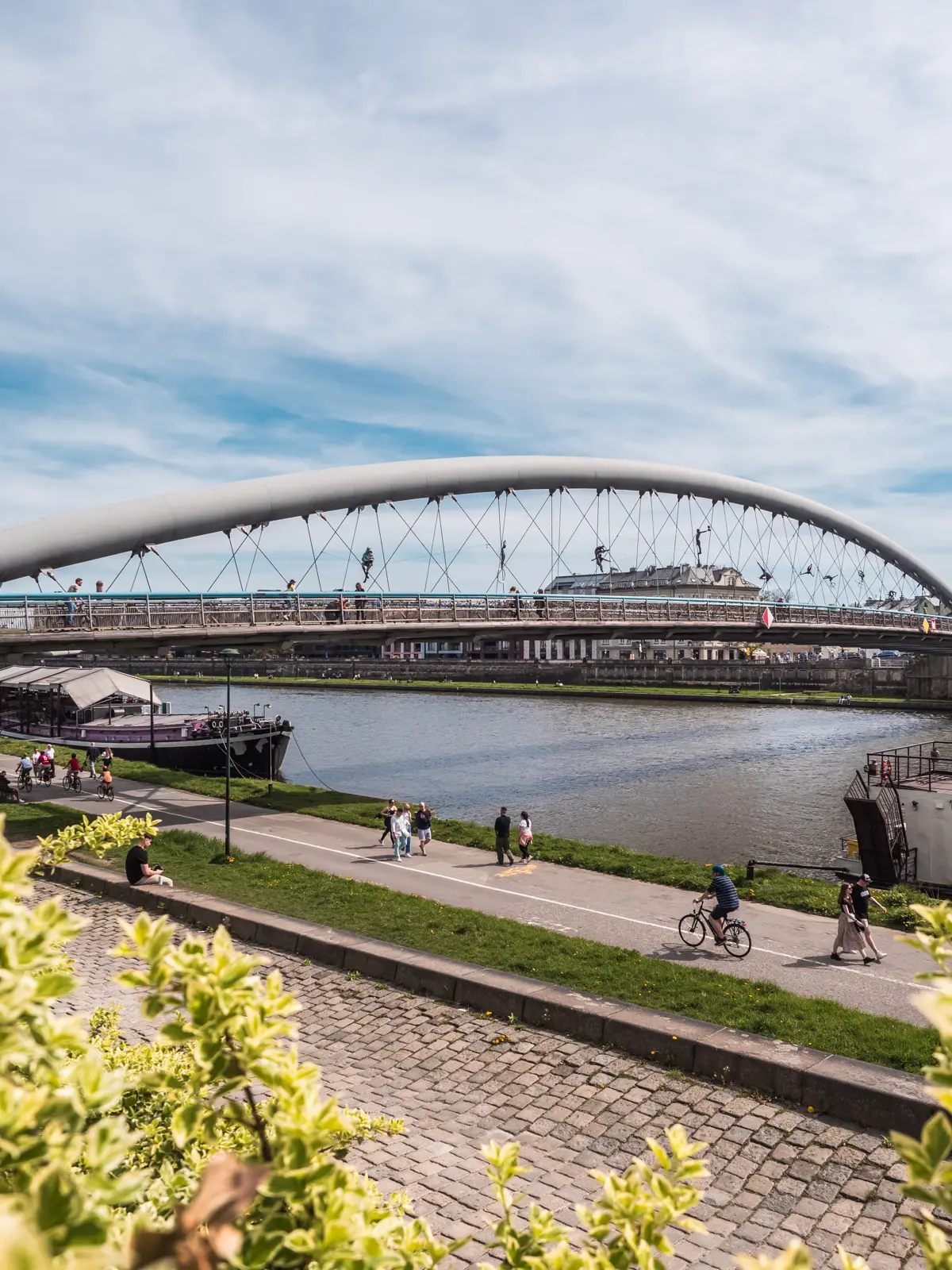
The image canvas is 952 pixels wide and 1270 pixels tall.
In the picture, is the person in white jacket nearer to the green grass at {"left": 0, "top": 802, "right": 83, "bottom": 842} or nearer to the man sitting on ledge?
the man sitting on ledge

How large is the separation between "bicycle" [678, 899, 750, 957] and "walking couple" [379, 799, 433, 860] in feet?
23.3

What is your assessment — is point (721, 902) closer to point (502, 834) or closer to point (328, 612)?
point (502, 834)

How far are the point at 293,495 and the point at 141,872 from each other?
66.0ft

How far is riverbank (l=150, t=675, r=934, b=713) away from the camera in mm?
73812

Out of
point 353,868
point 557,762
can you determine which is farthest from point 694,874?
point 557,762

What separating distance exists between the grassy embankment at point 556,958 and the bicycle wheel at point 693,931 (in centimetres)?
107

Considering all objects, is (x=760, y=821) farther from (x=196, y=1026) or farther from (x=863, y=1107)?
(x=196, y=1026)

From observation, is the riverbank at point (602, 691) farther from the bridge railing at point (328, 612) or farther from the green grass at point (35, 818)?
the green grass at point (35, 818)

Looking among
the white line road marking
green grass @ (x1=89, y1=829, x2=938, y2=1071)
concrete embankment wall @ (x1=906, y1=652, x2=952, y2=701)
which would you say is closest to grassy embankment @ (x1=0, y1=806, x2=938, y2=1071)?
green grass @ (x1=89, y1=829, x2=938, y2=1071)

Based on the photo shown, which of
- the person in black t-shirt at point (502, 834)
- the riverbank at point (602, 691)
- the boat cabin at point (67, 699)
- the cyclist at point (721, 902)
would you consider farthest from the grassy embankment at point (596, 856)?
the riverbank at point (602, 691)

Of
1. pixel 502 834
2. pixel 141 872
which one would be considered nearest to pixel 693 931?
pixel 502 834

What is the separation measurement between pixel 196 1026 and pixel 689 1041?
798 centimetres

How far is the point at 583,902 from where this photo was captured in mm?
15859

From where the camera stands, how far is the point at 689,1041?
9.05 metres
